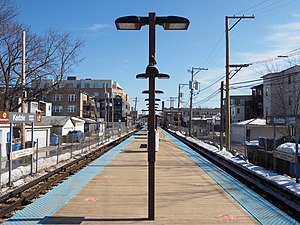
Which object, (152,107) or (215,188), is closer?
(152,107)

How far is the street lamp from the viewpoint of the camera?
660cm

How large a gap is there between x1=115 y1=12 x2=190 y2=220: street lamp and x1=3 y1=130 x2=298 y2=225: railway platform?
2.37ft

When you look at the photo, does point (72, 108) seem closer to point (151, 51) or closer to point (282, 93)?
point (282, 93)

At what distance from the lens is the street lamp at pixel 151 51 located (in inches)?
260

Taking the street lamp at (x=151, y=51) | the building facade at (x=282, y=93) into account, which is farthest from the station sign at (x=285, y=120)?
the building facade at (x=282, y=93)

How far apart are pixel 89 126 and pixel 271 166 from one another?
196 ft

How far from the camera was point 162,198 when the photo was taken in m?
8.66

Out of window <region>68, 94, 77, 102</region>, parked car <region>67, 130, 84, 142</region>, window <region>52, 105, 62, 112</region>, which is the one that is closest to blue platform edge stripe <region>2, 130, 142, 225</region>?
parked car <region>67, 130, 84, 142</region>

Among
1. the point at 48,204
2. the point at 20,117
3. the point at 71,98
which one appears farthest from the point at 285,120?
the point at 71,98

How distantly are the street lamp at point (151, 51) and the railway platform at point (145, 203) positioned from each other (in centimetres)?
72

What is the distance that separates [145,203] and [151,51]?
354 centimetres

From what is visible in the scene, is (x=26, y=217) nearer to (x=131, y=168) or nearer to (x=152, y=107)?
(x=152, y=107)

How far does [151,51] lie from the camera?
684cm

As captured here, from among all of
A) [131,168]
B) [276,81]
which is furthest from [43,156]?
[276,81]
